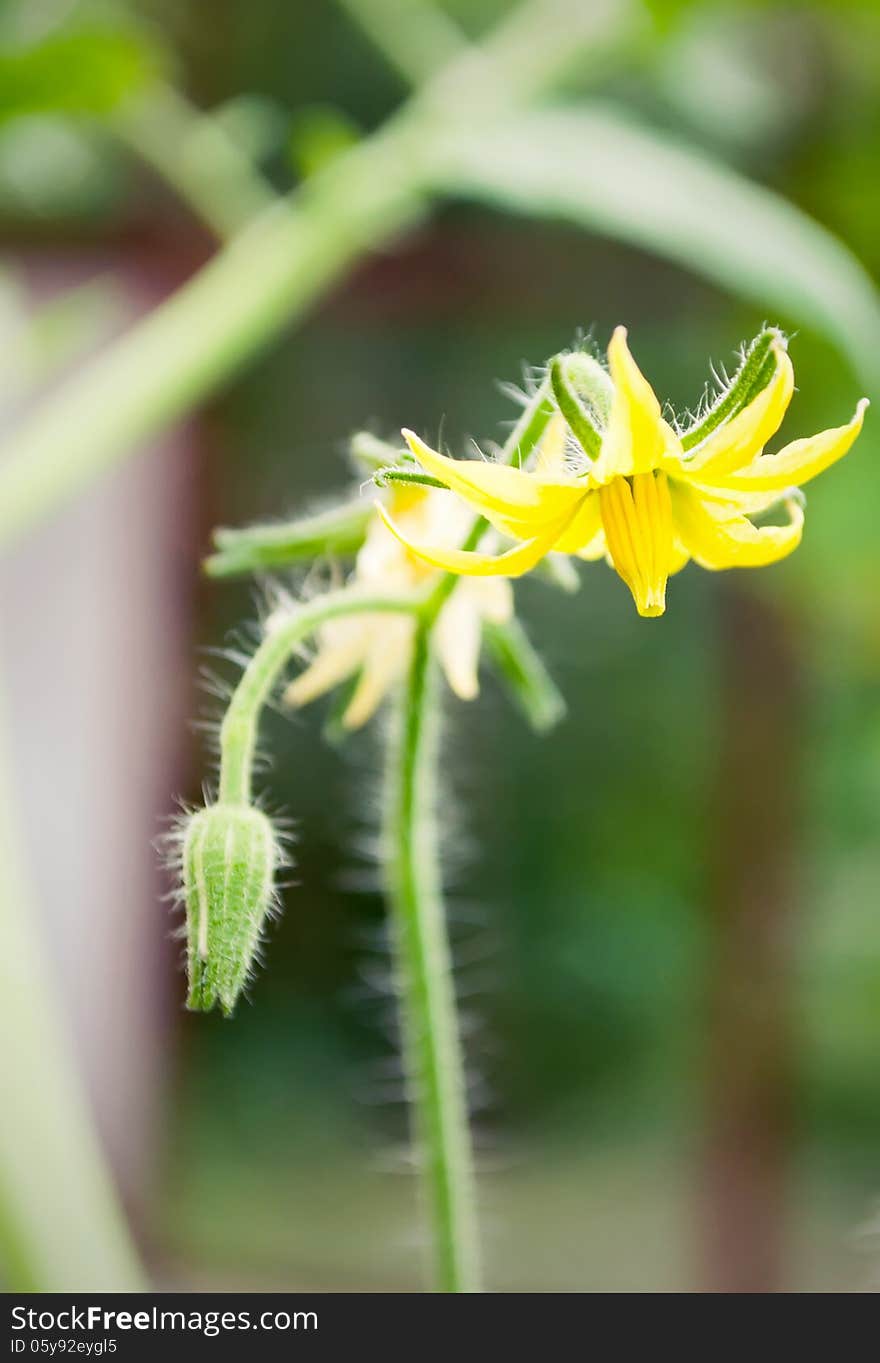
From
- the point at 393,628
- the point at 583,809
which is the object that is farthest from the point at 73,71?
the point at 583,809

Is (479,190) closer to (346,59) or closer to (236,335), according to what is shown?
(236,335)

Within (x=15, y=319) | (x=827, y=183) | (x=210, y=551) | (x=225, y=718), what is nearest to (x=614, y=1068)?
(x=210, y=551)

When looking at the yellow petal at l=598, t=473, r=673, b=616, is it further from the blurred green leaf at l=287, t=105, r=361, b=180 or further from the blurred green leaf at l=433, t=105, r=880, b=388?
the blurred green leaf at l=287, t=105, r=361, b=180

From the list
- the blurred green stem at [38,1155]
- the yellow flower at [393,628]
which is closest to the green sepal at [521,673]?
the yellow flower at [393,628]

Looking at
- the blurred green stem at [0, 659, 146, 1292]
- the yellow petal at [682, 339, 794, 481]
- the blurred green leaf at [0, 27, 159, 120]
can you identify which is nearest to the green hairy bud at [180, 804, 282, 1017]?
the yellow petal at [682, 339, 794, 481]
